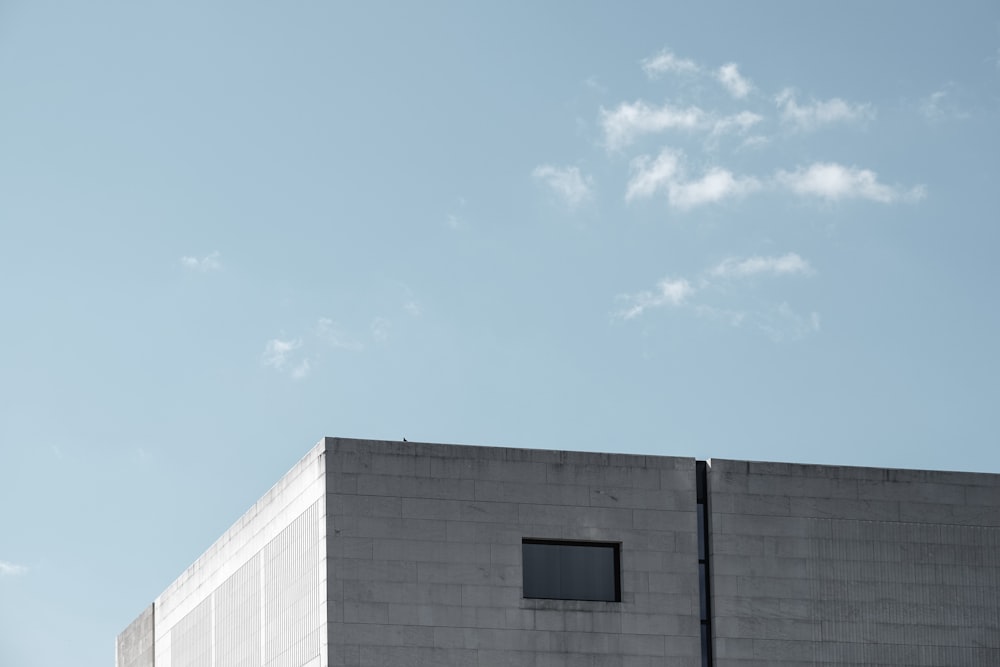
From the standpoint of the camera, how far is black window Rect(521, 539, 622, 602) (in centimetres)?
5566

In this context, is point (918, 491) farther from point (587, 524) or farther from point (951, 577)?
point (587, 524)

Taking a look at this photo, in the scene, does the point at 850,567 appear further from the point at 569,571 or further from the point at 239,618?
the point at 239,618

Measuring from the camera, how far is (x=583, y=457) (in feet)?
186

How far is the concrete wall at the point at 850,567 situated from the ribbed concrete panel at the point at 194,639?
65.2 feet

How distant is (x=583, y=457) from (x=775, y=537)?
20.9 feet

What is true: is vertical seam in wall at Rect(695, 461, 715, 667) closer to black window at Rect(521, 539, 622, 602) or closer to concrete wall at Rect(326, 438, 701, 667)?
concrete wall at Rect(326, 438, 701, 667)

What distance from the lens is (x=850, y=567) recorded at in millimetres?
57500

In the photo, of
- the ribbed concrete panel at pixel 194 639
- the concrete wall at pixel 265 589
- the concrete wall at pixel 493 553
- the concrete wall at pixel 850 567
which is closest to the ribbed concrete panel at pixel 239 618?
the concrete wall at pixel 265 589

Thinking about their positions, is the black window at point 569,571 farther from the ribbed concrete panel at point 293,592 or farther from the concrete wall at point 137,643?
the concrete wall at point 137,643

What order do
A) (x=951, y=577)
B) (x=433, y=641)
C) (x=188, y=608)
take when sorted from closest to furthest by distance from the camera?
1. (x=433, y=641)
2. (x=951, y=577)
3. (x=188, y=608)

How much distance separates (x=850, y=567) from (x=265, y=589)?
18.3 meters

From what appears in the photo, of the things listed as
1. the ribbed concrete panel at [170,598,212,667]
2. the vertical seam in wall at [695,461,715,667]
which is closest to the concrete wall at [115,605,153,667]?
the ribbed concrete panel at [170,598,212,667]

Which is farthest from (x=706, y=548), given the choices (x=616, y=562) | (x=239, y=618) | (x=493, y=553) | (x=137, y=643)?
(x=137, y=643)

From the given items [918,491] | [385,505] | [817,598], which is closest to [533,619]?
[385,505]
